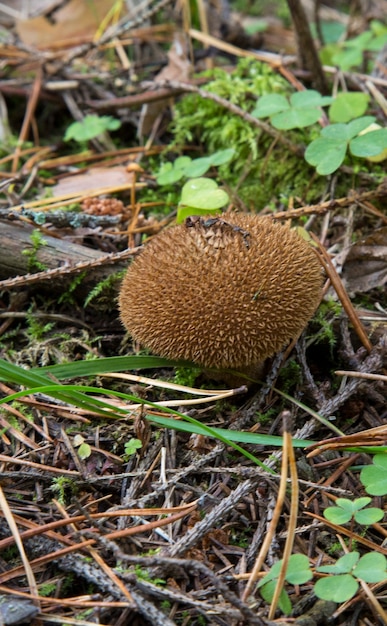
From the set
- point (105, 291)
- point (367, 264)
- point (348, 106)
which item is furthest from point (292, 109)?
point (105, 291)

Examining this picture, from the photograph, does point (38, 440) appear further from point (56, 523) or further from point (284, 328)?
point (284, 328)

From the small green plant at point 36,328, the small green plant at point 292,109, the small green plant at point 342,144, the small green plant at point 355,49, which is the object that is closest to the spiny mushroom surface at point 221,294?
the small green plant at point 36,328

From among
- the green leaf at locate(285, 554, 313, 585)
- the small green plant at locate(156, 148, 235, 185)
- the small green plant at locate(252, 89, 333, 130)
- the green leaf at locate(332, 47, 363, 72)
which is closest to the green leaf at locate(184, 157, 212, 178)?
the small green plant at locate(156, 148, 235, 185)

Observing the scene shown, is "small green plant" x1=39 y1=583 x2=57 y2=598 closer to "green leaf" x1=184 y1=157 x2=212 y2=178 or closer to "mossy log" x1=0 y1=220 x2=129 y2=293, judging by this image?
"mossy log" x1=0 y1=220 x2=129 y2=293

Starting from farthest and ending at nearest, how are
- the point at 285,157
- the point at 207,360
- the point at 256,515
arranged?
the point at 285,157 → the point at 207,360 → the point at 256,515

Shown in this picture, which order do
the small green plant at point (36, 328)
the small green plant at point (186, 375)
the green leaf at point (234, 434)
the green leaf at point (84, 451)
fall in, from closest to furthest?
1. the green leaf at point (234, 434)
2. the green leaf at point (84, 451)
3. the small green plant at point (186, 375)
4. the small green plant at point (36, 328)

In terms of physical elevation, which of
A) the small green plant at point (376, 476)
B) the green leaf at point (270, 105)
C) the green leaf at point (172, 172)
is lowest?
the small green plant at point (376, 476)

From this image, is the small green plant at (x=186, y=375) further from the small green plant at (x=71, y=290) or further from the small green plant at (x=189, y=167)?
the small green plant at (x=189, y=167)

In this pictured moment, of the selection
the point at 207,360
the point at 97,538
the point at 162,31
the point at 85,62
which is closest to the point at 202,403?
the point at 207,360
